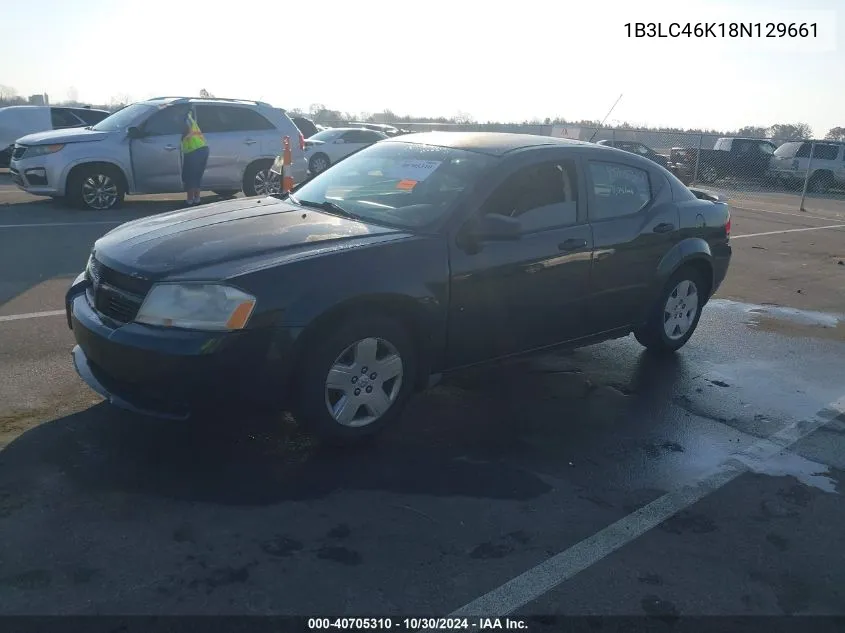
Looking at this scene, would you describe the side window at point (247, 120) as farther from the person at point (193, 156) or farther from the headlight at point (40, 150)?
the headlight at point (40, 150)

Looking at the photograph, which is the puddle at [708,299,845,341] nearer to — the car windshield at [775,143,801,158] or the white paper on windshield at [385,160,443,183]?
the white paper on windshield at [385,160,443,183]

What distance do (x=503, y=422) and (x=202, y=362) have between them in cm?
190

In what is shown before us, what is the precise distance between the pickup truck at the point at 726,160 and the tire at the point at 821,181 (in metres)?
1.96

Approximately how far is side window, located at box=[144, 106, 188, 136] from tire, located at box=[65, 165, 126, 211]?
847 millimetres

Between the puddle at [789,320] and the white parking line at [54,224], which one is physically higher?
the white parking line at [54,224]

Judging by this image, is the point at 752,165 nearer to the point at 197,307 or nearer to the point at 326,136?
the point at 326,136

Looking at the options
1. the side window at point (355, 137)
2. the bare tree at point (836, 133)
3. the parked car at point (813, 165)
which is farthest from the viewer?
the bare tree at point (836, 133)

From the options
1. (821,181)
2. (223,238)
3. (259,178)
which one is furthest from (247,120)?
(821,181)

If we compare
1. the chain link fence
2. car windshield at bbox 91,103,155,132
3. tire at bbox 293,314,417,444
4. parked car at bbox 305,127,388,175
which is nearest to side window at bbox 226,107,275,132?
car windshield at bbox 91,103,155,132

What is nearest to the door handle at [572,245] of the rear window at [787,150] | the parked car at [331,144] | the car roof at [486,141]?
the car roof at [486,141]

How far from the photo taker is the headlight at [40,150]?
39.2 ft

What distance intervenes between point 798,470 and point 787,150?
26.3m

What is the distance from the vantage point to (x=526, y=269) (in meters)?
4.79

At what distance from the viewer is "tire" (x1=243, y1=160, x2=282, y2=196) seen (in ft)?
44.5
